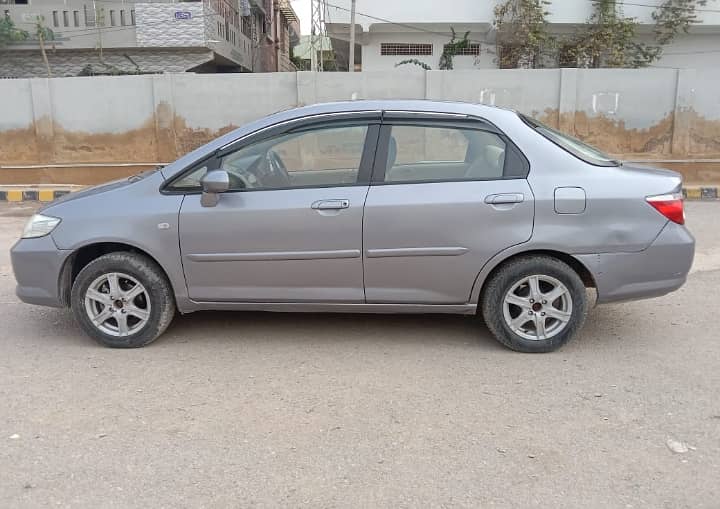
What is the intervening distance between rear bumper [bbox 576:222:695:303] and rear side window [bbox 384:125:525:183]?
0.82 m

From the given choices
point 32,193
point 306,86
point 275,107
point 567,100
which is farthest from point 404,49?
point 32,193

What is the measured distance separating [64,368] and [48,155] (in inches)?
410

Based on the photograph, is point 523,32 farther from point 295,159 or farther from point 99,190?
point 99,190

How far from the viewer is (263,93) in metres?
12.9

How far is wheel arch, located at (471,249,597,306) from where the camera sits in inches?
165

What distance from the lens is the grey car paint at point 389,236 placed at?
13.5 ft

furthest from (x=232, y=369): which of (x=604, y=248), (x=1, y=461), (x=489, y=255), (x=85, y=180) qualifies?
(x=85, y=180)

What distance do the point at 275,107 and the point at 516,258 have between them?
953cm

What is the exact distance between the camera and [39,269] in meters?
4.45

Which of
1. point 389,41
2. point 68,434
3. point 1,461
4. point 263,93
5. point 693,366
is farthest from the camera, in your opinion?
point 389,41

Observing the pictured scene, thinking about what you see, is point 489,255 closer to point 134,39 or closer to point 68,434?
point 68,434

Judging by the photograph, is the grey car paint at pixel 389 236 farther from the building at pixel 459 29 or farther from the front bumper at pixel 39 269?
the building at pixel 459 29

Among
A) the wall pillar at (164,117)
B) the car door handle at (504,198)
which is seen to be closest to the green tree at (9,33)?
the wall pillar at (164,117)

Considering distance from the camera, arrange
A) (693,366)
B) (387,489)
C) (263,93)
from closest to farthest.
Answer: (387,489), (693,366), (263,93)
